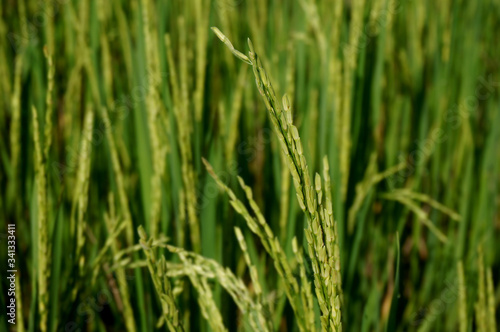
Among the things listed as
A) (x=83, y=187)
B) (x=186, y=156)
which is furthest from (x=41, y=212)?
(x=186, y=156)

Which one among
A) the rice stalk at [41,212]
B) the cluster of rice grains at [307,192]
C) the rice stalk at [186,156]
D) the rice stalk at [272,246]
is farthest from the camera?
the rice stalk at [186,156]

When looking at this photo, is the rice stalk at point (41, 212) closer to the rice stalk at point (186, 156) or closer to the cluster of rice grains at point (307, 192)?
the rice stalk at point (186, 156)

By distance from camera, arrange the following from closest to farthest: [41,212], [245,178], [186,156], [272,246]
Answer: [272,246] < [41,212] < [186,156] < [245,178]

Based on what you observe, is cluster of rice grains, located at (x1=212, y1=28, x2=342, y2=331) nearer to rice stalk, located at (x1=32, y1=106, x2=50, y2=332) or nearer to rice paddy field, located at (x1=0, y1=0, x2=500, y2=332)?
rice paddy field, located at (x1=0, y1=0, x2=500, y2=332)

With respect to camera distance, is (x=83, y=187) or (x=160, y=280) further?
(x=83, y=187)

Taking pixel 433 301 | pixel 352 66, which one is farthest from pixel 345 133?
pixel 433 301

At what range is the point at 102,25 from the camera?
123 cm

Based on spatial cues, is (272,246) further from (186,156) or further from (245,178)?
(245,178)

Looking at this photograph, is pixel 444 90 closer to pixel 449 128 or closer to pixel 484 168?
pixel 449 128

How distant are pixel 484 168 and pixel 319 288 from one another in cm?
92

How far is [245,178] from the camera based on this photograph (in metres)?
1.01

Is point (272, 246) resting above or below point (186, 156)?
below

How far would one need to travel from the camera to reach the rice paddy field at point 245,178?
0.69m

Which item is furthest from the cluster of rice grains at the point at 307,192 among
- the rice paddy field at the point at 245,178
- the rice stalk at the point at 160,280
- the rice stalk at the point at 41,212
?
the rice stalk at the point at 41,212
